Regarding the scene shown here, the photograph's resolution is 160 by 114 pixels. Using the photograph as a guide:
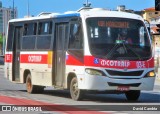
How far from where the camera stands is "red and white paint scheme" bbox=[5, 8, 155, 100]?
16500 millimetres

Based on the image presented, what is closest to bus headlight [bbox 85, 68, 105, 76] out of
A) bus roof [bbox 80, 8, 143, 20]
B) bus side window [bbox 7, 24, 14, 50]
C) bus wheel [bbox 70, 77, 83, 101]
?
bus wheel [bbox 70, 77, 83, 101]

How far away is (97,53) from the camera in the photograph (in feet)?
54.4

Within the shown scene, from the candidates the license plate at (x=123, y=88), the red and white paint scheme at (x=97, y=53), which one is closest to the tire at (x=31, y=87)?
the red and white paint scheme at (x=97, y=53)

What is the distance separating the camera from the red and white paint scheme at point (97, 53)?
54.1 ft

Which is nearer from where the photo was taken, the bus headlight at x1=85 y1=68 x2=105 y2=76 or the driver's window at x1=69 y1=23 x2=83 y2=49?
the bus headlight at x1=85 y1=68 x2=105 y2=76

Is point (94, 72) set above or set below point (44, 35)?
below

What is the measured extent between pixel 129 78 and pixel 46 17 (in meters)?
4.62

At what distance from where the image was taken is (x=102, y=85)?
16375mm

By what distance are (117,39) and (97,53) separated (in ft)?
2.80

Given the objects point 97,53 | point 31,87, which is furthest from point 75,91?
point 31,87

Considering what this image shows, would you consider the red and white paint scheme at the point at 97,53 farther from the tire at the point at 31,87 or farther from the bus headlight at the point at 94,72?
the tire at the point at 31,87

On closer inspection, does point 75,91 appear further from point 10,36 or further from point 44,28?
point 10,36

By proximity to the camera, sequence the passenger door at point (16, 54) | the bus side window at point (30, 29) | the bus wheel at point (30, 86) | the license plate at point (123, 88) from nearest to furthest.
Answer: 1. the license plate at point (123, 88)
2. the bus side window at point (30, 29)
3. the bus wheel at point (30, 86)
4. the passenger door at point (16, 54)

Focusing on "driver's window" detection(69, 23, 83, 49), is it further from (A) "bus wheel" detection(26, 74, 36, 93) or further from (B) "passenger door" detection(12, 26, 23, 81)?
(B) "passenger door" detection(12, 26, 23, 81)
